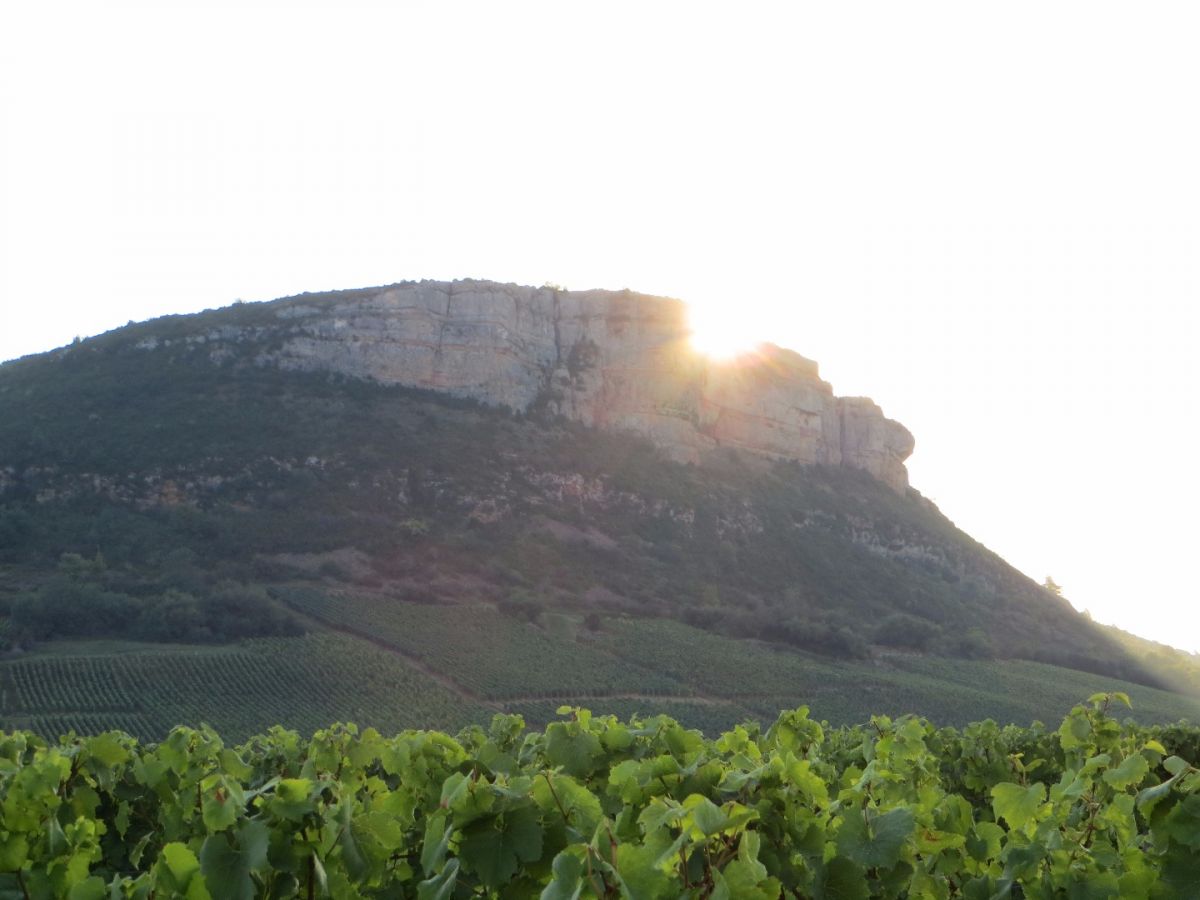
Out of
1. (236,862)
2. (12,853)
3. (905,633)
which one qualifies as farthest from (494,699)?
(236,862)

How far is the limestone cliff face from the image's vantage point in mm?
75500

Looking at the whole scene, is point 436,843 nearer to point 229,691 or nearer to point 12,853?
point 12,853

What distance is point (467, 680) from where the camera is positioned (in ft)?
129

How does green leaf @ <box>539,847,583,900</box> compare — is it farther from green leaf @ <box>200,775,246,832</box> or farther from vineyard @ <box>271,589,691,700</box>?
vineyard @ <box>271,589,691,700</box>

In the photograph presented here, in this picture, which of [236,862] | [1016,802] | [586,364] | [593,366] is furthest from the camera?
[593,366]

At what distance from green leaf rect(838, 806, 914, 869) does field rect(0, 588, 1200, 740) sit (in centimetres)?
2826

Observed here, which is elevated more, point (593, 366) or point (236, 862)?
point (593, 366)

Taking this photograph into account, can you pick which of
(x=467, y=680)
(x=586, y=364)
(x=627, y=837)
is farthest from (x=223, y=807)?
(x=586, y=364)

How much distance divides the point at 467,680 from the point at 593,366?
147ft

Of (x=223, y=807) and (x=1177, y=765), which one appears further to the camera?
(x=1177, y=765)

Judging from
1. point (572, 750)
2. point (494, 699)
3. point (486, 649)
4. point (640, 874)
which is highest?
point (640, 874)

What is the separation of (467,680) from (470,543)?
19995mm

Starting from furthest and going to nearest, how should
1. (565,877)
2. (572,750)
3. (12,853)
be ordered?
1. (572,750)
2. (12,853)
3. (565,877)

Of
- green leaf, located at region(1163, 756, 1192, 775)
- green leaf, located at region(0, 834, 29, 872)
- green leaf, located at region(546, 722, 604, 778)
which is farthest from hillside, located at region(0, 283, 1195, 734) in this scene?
green leaf, located at region(1163, 756, 1192, 775)
